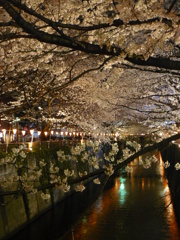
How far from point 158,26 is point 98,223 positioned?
13.1 m

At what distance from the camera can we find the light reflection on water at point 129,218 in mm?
14070

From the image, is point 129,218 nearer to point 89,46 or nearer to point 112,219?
point 112,219

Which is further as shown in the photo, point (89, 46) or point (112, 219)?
point (112, 219)

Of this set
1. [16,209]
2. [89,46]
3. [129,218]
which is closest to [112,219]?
[129,218]

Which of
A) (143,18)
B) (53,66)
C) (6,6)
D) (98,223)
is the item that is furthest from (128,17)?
(98,223)

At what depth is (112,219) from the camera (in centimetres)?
1659

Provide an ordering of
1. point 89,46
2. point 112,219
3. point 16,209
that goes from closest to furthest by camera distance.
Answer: point 89,46, point 16,209, point 112,219

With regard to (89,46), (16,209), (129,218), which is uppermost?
(89,46)

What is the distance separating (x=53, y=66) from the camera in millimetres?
11539

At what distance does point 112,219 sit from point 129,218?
2.78ft

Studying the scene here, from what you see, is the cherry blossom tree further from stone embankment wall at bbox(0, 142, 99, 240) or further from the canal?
the canal

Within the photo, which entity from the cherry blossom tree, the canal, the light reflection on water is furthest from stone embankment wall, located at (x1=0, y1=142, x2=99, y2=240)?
the cherry blossom tree

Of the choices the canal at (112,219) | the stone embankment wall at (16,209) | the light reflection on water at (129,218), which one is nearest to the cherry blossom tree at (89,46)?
the stone embankment wall at (16,209)

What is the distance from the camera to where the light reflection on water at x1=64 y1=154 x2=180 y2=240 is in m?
14.1
